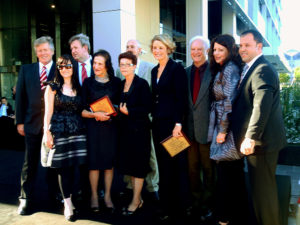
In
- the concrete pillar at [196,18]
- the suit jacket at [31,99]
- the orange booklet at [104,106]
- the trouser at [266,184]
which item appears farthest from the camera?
the concrete pillar at [196,18]

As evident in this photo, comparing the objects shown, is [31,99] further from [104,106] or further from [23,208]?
[23,208]

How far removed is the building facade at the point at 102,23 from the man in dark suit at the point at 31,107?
2.33 m

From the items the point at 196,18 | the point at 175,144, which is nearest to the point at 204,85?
the point at 175,144

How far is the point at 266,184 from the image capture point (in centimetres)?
286

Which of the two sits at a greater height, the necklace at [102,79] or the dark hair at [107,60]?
the dark hair at [107,60]

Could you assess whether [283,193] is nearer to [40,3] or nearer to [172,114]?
[172,114]

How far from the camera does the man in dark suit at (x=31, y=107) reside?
12.9ft

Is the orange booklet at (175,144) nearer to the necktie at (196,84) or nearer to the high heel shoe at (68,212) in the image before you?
the necktie at (196,84)

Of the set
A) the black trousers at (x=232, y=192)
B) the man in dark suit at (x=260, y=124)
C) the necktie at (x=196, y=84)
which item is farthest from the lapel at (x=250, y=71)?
the black trousers at (x=232, y=192)

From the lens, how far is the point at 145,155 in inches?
150

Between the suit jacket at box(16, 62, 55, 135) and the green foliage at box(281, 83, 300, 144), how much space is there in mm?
5013

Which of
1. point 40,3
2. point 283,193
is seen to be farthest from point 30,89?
point 40,3

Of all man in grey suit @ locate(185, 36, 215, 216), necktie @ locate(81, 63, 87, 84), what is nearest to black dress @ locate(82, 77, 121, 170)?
necktie @ locate(81, 63, 87, 84)

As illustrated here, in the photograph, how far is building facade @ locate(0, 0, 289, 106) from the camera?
627 cm
